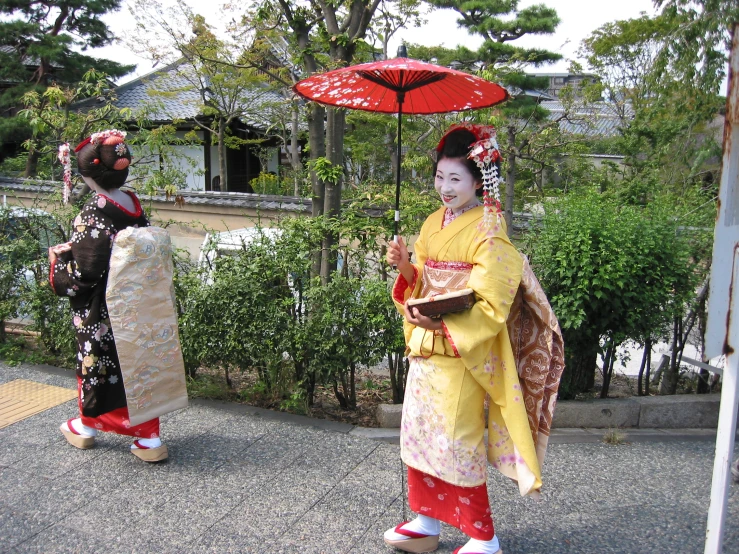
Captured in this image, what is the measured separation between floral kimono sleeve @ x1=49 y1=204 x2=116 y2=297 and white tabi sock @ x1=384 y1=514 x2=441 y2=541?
205 cm

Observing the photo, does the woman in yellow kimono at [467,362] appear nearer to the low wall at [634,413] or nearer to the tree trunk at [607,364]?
the low wall at [634,413]

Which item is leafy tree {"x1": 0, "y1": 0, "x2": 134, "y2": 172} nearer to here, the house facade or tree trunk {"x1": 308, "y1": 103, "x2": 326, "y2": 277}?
the house facade

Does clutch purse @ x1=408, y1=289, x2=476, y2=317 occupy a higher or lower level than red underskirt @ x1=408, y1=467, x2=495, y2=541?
higher

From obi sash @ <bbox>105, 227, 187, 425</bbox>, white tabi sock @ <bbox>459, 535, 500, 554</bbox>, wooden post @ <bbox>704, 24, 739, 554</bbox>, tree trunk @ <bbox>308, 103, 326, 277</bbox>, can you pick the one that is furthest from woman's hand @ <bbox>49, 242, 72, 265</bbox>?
wooden post @ <bbox>704, 24, 739, 554</bbox>

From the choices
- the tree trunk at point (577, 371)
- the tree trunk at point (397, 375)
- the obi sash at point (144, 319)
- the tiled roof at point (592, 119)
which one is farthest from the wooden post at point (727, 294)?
the tiled roof at point (592, 119)

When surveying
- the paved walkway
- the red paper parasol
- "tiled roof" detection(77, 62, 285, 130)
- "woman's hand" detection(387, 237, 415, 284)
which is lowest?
the paved walkway

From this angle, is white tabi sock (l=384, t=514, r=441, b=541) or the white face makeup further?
white tabi sock (l=384, t=514, r=441, b=541)

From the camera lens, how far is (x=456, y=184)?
2449mm

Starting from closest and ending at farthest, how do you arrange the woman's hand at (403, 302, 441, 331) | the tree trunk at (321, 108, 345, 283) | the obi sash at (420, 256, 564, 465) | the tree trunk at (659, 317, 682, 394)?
the woman's hand at (403, 302, 441, 331) → the obi sash at (420, 256, 564, 465) → the tree trunk at (659, 317, 682, 394) → the tree trunk at (321, 108, 345, 283)

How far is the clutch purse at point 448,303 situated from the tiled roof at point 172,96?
1312 cm

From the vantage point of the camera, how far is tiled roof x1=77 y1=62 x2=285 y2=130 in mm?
15961

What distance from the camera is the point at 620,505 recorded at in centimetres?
302

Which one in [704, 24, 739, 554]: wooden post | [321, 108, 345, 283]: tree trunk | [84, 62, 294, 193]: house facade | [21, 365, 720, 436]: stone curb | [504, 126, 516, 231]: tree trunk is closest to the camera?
[704, 24, 739, 554]: wooden post

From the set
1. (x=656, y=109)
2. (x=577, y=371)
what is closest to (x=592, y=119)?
(x=656, y=109)
